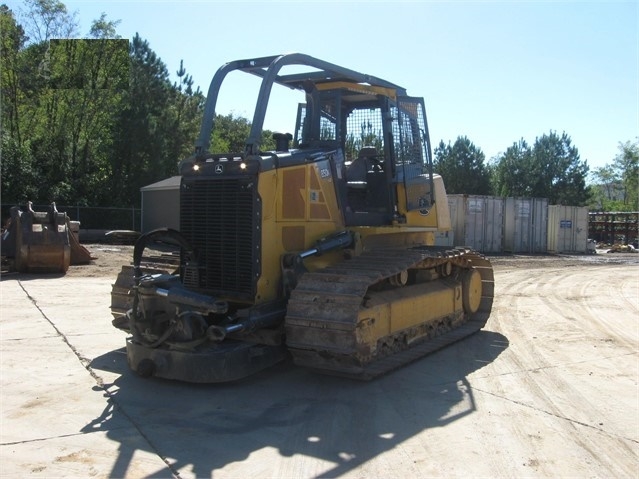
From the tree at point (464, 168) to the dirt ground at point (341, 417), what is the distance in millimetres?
49559

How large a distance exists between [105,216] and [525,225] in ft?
66.2

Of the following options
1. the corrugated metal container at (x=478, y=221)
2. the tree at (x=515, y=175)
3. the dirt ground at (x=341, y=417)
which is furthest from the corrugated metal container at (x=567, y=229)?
the tree at (x=515, y=175)

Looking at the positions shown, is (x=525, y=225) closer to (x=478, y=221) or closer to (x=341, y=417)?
(x=478, y=221)

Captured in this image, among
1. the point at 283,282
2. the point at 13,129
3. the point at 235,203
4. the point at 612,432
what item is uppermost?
the point at 13,129

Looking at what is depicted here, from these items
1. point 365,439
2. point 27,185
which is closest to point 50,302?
point 365,439

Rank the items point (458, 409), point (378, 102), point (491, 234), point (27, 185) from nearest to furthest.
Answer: point (458, 409)
point (378, 102)
point (491, 234)
point (27, 185)

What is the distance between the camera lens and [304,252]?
20.2ft

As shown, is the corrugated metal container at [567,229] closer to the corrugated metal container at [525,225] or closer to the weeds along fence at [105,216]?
the corrugated metal container at [525,225]

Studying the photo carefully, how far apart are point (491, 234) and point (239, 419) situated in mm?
22475

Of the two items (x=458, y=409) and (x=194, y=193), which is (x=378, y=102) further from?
(x=458, y=409)

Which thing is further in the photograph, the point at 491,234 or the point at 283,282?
the point at 491,234

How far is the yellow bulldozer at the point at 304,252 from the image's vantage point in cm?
554

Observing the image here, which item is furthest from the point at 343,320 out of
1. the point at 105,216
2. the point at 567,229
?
the point at 105,216

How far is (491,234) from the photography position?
25.9 metres
